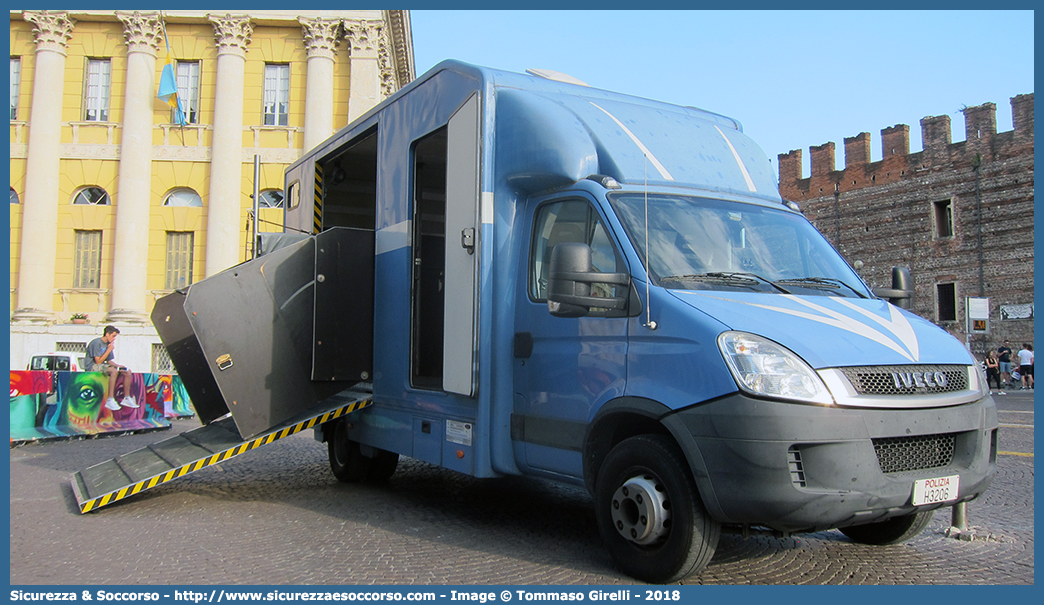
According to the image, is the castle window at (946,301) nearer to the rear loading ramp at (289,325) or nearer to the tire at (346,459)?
the tire at (346,459)

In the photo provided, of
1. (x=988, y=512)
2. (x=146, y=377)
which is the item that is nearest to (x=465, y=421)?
(x=988, y=512)

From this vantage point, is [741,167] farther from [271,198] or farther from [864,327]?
[271,198]

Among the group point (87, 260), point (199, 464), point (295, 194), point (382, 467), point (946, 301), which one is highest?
point (87, 260)

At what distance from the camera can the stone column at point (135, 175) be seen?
85.3 ft

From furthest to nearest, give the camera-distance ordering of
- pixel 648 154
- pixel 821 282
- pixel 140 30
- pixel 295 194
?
pixel 140 30 < pixel 295 194 < pixel 648 154 < pixel 821 282

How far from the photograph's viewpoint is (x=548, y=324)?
17.6ft

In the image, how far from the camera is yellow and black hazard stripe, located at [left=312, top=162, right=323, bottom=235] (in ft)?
29.5

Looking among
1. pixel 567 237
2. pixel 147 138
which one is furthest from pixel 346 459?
pixel 147 138

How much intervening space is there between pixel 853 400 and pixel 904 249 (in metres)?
37.3

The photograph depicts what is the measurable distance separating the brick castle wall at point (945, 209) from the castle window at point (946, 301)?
62 mm

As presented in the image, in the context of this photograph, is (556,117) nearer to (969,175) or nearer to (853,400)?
(853,400)

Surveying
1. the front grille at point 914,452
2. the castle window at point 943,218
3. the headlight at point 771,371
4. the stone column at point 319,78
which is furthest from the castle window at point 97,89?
the castle window at point 943,218

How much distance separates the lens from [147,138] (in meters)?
26.4

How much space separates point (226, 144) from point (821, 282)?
2448cm
